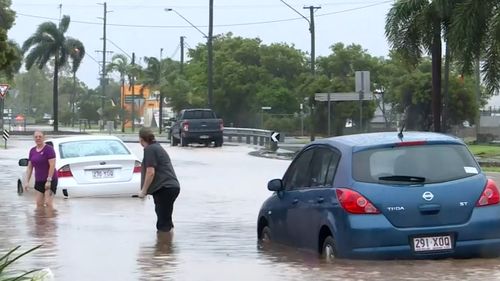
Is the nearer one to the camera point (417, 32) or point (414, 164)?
point (414, 164)

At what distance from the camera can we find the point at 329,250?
11828 mm

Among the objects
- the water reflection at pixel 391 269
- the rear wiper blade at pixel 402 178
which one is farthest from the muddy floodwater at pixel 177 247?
the rear wiper blade at pixel 402 178

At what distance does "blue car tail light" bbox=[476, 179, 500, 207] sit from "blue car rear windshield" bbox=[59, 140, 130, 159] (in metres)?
11.3

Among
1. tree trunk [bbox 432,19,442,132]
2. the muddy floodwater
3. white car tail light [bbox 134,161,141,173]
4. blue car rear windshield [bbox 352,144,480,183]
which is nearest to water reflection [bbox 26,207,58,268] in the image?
the muddy floodwater

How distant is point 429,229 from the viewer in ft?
37.7

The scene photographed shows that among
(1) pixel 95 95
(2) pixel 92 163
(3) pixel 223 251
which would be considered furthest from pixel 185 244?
(1) pixel 95 95

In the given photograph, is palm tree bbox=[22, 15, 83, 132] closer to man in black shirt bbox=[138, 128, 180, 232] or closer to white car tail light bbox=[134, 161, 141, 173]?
white car tail light bbox=[134, 161, 141, 173]

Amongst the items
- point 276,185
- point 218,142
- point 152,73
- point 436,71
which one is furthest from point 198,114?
point 152,73

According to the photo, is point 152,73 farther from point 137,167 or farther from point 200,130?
point 137,167

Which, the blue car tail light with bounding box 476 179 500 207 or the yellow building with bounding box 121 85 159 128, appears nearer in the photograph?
the blue car tail light with bounding box 476 179 500 207

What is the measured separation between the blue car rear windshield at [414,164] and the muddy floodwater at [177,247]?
87cm

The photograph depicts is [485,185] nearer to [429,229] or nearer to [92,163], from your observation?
[429,229]

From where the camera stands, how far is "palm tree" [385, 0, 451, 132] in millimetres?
44594

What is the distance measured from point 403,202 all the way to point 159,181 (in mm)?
5056
